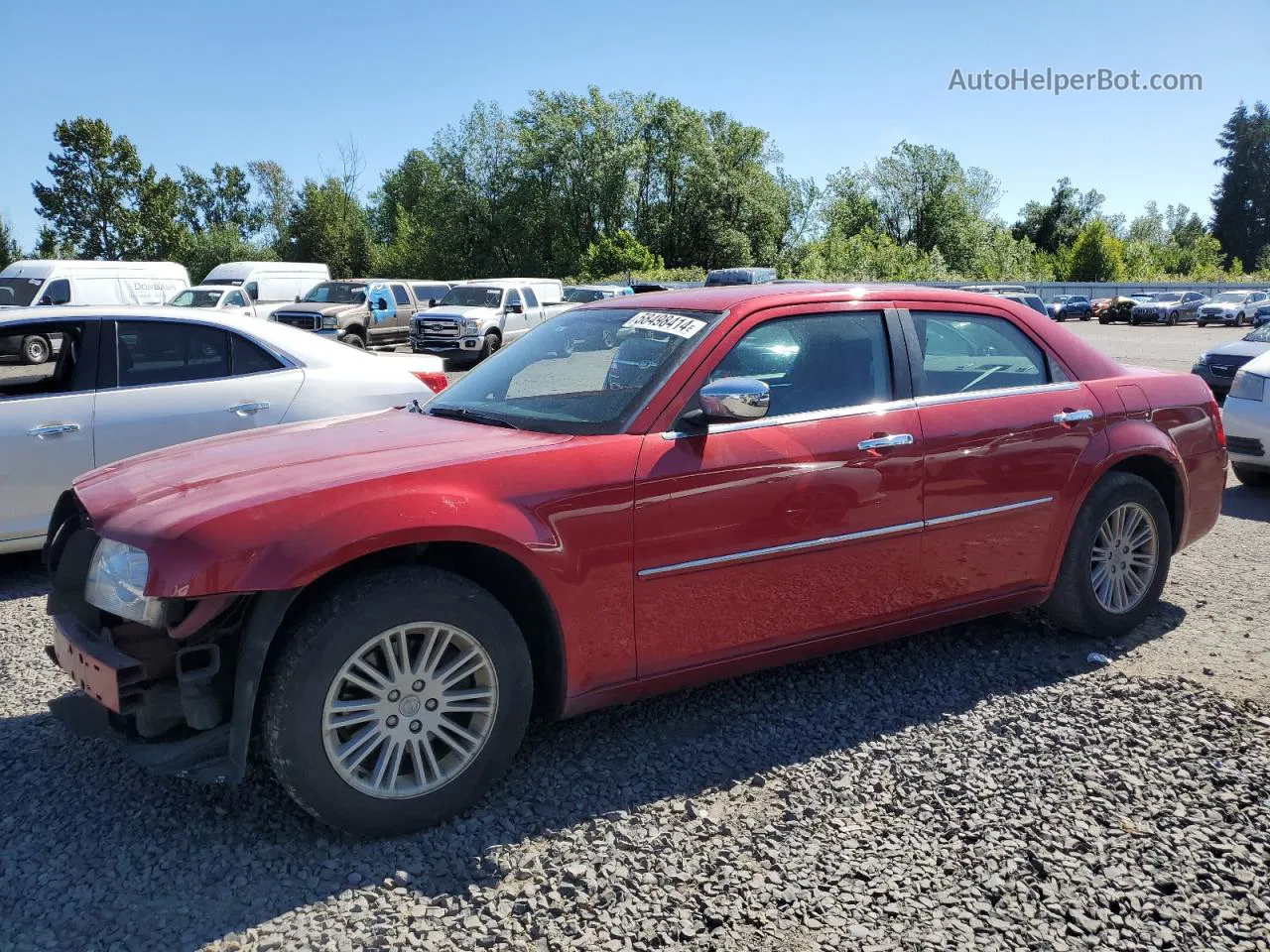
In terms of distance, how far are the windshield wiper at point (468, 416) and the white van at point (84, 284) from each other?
22050 millimetres

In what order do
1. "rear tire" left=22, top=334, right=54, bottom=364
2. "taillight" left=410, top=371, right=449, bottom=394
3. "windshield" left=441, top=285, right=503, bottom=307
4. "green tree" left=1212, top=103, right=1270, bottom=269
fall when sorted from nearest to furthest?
"rear tire" left=22, top=334, right=54, bottom=364 → "taillight" left=410, top=371, right=449, bottom=394 → "windshield" left=441, top=285, right=503, bottom=307 → "green tree" left=1212, top=103, right=1270, bottom=269

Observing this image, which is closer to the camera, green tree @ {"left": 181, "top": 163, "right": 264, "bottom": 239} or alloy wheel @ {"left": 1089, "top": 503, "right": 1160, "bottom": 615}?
alloy wheel @ {"left": 1089, "top": 503, "right": 1160, "bottom": 615}

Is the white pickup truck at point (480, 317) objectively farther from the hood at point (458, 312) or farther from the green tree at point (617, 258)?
the green tree at point (617, 258)

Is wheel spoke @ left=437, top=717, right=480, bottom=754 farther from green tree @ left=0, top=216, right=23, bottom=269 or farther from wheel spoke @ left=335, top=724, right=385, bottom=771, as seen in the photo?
green tree @ left=0, top=216, right=23, bottom=269

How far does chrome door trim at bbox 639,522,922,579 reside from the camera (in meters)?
3.32

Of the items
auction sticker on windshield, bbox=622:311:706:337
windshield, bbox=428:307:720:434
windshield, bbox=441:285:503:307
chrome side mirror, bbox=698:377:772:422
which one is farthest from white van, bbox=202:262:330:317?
chrome side mirror, bbox=698:377:772:422

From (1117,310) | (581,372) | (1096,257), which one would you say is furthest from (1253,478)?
(1096,257)

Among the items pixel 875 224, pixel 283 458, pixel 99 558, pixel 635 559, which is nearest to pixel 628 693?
pixel 635 559

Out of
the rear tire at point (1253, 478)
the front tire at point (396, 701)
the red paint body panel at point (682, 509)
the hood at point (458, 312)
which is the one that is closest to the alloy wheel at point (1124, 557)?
the red paint body panel at point (682, 509)

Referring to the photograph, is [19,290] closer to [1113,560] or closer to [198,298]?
[198,298]

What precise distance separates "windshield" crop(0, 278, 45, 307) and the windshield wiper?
22781mm

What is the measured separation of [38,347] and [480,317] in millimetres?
17802

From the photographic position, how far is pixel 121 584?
2.84 m

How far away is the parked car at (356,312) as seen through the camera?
69.0 feet
